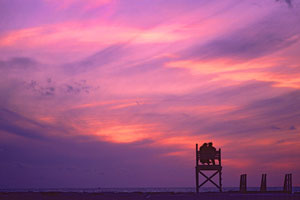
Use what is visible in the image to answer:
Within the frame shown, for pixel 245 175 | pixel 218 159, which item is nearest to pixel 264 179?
pixel 245 175

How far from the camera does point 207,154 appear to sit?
145 feet

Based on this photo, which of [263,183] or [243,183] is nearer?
[263,183]

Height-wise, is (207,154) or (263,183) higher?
(207,154)

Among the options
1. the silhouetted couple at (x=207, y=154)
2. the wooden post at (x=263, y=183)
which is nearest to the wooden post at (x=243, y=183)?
the wooden post at (x=263, y=183)

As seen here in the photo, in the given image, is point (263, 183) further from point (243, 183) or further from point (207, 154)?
point (207, 154)

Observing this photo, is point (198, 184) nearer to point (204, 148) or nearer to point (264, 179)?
point (204, 148)

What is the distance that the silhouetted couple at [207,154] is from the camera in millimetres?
44219

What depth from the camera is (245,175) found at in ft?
150

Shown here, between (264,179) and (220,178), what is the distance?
4.49 m

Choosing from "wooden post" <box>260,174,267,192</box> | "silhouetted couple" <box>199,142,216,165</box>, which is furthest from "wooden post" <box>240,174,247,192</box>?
"silhouetted couple" <box>199,142,216,165</box>

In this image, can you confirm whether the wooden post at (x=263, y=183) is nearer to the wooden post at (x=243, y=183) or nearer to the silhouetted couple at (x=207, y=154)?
the wooden post at (x=243, y=183)

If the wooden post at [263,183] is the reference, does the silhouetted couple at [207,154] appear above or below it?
above

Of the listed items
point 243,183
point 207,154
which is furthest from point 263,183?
point 207,154

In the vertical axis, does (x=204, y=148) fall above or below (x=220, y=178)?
above
